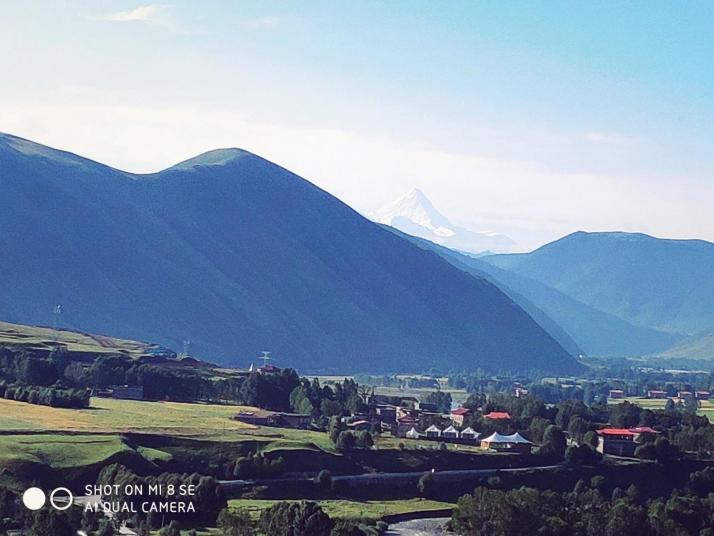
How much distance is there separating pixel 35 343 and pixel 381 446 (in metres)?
43.2

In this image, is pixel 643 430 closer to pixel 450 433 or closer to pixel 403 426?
pixel 450 433

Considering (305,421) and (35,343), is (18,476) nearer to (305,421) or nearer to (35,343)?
(305,421)

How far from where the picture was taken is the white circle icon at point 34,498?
53.2 meters

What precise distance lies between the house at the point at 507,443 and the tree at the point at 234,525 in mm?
35707

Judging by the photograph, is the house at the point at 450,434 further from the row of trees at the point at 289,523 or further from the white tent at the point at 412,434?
the row of trees at the point at 289,523

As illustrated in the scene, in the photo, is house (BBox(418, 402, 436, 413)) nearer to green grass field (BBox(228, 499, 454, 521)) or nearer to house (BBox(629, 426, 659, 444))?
house (BBox(629, 426, 659, 444))

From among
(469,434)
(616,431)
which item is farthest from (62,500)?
(616,431)

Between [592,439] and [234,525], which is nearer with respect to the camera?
[234,525]

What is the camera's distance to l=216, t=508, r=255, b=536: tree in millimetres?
52669

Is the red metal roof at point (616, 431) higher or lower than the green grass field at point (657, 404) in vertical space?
higher

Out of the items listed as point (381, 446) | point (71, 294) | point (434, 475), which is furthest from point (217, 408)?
point (71, 294)

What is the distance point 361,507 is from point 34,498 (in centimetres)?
1957

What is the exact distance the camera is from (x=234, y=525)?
52906mm

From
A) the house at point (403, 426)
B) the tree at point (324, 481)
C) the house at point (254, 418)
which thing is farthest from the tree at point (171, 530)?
the house at point (403, 426)
